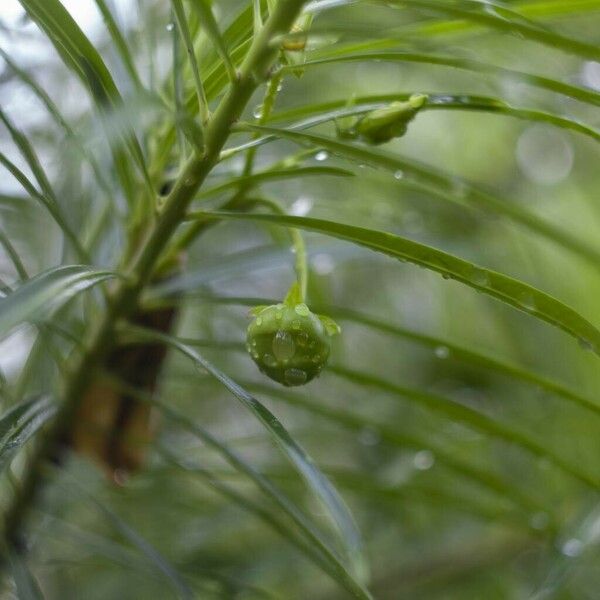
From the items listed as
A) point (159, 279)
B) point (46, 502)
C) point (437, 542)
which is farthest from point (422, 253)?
point (437, 542)

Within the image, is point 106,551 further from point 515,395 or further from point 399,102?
point 515,395

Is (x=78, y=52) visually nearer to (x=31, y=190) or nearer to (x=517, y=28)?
(x=31, y=190)

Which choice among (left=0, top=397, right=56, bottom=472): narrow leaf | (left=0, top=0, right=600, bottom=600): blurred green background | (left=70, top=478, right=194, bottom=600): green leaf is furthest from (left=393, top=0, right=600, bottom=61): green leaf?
(left=70, top=478, right=194, bottom=600): green leaf

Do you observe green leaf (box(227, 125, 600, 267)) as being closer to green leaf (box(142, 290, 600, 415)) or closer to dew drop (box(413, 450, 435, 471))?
green leaf (box(142, 290, 600, 415))

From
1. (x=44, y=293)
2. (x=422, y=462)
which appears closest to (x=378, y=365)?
(x=422, y=462)

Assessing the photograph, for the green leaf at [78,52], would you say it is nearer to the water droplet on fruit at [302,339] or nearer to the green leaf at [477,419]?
the water droplet on fruit at [302,339]

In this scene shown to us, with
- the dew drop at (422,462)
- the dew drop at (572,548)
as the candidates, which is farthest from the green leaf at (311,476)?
the dew drop at (422,462)
